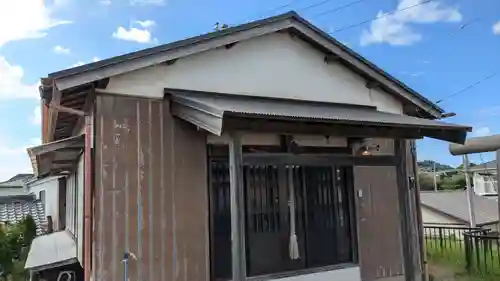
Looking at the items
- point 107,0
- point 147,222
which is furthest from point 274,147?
point 107,0

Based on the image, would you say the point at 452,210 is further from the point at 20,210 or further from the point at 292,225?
the point at 20,210

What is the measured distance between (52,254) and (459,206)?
2168 cm

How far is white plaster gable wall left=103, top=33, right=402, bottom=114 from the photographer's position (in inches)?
245

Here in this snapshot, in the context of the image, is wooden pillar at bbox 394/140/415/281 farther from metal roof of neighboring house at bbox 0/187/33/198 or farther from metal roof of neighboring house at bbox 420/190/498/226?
metal roof of neighboring house at bbox 0/187/33/198

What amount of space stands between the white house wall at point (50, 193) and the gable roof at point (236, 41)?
31.6ft

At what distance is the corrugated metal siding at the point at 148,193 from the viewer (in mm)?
5562

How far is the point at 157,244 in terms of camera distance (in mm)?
5820

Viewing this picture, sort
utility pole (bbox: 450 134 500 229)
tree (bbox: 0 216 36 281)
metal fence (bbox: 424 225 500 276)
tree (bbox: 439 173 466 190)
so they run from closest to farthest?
1. utility pole (bbox: 450 134 500 229)
2. metal fence (bbox: 424 225 500 276)
3. tree (bbox: 0 216 36 281)
4. tree (bbox: 439 173 466 190)

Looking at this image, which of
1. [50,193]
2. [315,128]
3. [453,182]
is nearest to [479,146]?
[315,128]

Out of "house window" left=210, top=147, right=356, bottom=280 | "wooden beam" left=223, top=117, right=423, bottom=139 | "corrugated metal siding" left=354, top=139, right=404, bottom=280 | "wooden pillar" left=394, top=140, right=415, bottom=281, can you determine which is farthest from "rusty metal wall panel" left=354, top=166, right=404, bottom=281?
"wooden beam" left=223, top=117, right=423, bottom=139

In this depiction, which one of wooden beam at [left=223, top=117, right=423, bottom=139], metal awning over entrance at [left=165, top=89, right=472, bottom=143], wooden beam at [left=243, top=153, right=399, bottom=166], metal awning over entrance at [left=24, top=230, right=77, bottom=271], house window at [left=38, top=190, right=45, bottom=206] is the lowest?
metal awning over entrance at [left=24, top=230, right=77, bottom=271]

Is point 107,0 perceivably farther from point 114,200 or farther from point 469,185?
point 469,185

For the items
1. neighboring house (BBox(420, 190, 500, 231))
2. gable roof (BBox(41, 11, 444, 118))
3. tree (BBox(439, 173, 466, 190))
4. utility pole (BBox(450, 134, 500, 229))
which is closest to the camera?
utility pole (BBox(450, 134, 500, 229))

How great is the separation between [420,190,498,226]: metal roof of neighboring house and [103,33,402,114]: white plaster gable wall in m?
14.8
